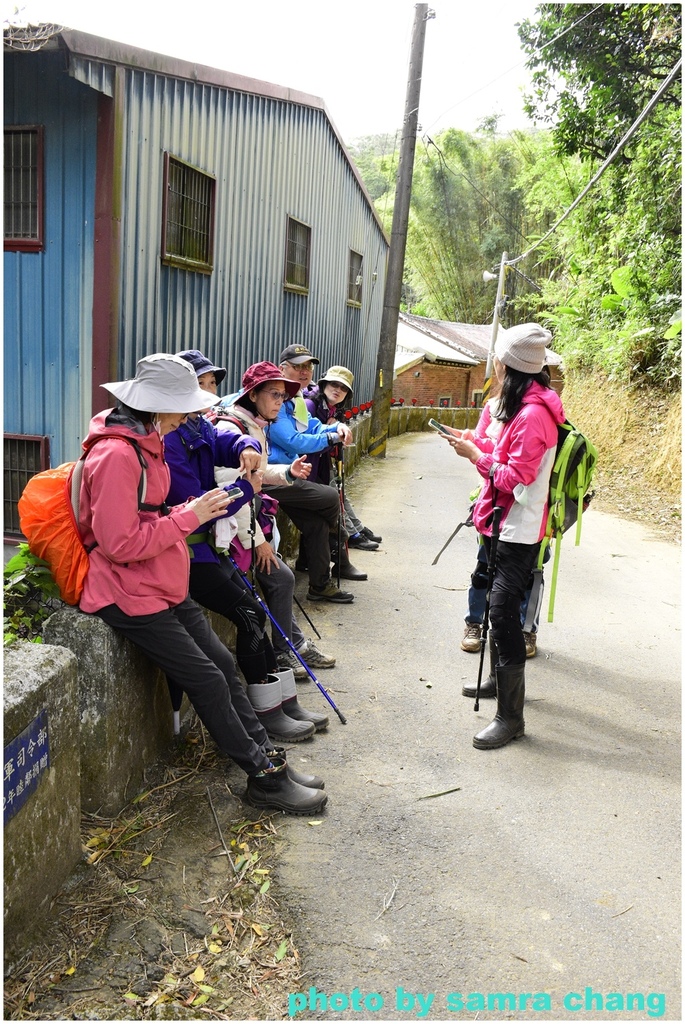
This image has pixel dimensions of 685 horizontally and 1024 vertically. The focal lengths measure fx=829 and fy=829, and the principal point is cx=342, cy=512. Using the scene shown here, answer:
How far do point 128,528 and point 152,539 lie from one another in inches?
4.5

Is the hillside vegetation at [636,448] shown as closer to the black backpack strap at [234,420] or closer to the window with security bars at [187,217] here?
the window with security bars at [187,217]

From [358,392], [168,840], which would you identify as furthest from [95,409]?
[358,392]

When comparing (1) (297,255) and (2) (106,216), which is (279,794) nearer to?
(2) (106,216)

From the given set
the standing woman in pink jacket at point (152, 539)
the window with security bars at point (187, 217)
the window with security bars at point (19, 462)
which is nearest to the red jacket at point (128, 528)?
the standing woman in pink jacket at point (152, 539)

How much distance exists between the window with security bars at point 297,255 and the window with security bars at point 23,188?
458cm

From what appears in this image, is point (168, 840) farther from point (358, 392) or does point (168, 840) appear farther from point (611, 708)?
point (358, 392)

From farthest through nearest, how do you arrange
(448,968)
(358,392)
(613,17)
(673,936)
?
1. (358,392)
2. (613,17)
3. (673,936)
4. (448,968)

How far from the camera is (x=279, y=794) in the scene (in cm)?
367

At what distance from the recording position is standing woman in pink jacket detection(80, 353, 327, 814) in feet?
10.2

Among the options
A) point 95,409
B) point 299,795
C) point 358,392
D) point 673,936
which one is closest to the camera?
point 673,936

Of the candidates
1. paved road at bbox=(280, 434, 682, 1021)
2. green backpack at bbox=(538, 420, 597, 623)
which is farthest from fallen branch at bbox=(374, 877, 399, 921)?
green backpack at bbox=(538, 420, 597, 623)

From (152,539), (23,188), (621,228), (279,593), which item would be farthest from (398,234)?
(152,539)

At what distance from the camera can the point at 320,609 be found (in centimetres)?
654

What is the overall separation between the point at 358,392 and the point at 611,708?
14473 millimetres
